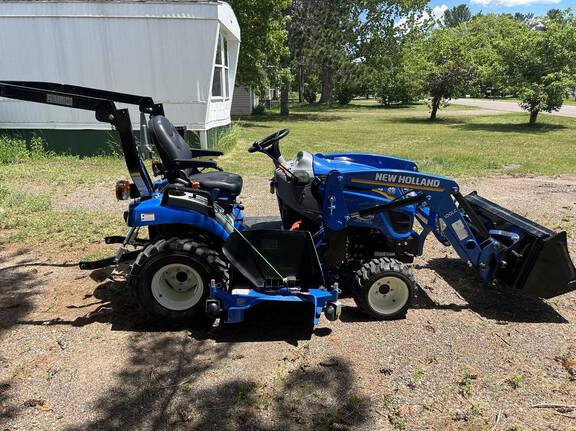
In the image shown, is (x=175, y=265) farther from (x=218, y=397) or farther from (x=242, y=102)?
(x=242, y=102)

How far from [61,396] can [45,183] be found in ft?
21.4

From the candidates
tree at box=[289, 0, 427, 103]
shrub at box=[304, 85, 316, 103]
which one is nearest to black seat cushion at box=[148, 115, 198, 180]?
tree at box=[289, 0, 427, 103]

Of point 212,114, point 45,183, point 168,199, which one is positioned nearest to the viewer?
point 168,199

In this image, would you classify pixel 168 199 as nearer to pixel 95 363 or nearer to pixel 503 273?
pixel 95 363

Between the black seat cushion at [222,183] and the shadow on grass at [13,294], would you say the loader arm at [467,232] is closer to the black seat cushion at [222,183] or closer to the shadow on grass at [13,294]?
the black seat cushion at [222,183]

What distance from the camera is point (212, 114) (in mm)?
11961

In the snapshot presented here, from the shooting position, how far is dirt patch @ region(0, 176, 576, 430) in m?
2.69

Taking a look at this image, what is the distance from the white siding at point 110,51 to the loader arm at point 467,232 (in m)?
7.97

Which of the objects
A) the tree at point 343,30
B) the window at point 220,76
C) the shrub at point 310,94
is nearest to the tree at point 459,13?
the shrub at point 310,94

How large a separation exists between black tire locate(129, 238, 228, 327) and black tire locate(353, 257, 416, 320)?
1041 mm

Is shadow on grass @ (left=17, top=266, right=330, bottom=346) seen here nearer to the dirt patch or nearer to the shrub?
the dirt patch

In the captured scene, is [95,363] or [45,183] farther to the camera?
[45,183]

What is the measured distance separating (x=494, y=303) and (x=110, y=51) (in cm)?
938

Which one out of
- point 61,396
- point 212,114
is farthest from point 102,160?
point 61,396
